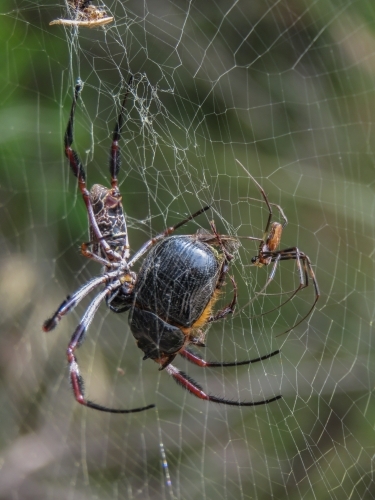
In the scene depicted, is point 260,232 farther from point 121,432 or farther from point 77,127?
point 121,432

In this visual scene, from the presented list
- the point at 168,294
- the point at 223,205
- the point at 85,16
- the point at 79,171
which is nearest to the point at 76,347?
the point at 168,294

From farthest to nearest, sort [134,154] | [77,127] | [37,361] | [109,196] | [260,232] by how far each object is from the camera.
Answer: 1. [37,361]
2. [77,127]
3. [134,154]
4. [260,232]
5. [109,196]

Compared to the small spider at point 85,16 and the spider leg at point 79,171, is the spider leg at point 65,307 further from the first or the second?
the small spider at point 85,16

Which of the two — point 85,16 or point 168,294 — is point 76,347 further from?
point 85,16

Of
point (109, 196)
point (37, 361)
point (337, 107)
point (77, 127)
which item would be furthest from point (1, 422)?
point (337, 107)

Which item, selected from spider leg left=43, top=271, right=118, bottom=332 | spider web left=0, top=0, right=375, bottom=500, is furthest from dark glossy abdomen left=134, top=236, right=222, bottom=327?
spider web left=0, top=0, right=375, bottom=500

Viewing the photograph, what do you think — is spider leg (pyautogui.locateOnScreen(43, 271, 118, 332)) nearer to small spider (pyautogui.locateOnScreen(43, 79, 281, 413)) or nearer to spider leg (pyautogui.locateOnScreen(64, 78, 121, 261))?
small spider (pyautogui.locateOnScreen(43, 79, 281, 413))

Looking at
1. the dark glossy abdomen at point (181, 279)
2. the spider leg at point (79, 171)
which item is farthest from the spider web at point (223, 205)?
the dark glossy abdomen at point (181, 279)
